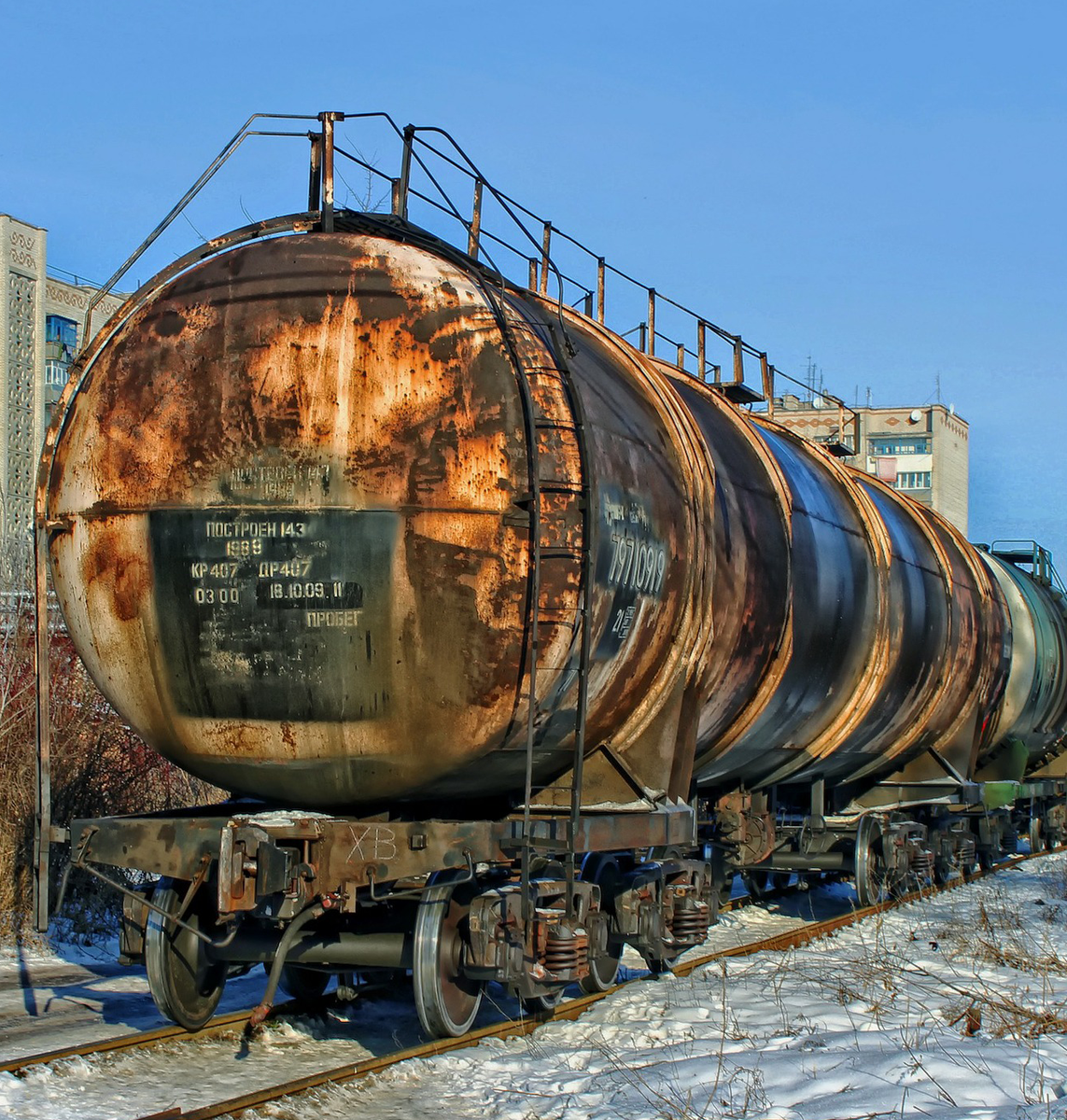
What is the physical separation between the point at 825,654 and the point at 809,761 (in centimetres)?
120

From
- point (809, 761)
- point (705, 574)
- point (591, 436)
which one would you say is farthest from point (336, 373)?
point (809, 761)

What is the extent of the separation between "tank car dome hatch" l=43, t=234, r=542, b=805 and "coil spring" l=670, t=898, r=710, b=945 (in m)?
2.13

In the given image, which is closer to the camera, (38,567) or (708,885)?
(38,567)

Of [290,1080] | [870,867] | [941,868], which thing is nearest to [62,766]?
[290,1080]

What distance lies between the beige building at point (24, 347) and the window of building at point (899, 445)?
47.7 m

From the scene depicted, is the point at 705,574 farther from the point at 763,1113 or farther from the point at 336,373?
the point at 763,1113

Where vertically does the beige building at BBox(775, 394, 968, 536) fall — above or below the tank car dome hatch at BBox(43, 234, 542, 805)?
above

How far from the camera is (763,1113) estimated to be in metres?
5.79

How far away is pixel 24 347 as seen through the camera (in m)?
41.9

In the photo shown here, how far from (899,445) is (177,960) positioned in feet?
247

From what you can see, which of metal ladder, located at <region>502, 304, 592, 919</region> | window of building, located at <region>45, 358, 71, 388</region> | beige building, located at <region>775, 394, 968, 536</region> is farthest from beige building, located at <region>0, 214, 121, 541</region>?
beige building, located at <region>775, 394, 968, 536</region>

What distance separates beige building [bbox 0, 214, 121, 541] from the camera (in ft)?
131

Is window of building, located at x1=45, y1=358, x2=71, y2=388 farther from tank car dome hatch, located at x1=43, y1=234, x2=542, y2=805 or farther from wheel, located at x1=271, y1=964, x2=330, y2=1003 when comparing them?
tank car dome hatch, located at x1=43, y1=234, x2=542, y2=805

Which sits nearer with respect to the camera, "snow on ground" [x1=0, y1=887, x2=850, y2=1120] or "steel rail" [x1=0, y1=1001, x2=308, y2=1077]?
"snow on ground" [x1=0, y1=887, x2=850, y2=1120]
